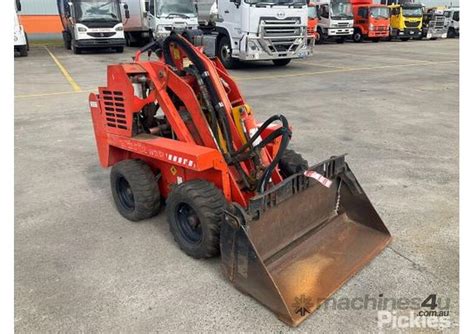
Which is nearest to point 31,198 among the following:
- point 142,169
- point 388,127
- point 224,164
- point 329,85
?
point 142,169

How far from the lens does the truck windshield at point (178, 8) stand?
1700 centimetres

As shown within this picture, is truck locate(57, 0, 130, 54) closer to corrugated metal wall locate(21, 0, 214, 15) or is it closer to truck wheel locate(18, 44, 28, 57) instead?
truck wheel locate(18, 44, 28, 57)

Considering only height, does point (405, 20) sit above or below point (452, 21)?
below

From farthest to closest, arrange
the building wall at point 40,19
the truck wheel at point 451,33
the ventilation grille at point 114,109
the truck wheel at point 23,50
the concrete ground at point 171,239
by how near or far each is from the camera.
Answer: the truck wheel at point 451,33
the building wall at point 40,19
the truck wheel at point 23,50
the ventilation grille at point 114,109
the concrete ground at point 171,239

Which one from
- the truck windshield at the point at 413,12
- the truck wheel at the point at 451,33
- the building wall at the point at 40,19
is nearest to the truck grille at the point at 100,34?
the building wall at the point at 40,19

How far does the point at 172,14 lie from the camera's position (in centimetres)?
1705

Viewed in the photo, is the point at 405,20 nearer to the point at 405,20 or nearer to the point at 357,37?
the point at 405,20

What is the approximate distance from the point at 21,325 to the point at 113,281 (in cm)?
65

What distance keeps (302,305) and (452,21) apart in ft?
106

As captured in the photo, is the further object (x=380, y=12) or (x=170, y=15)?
(x=380, y=12)

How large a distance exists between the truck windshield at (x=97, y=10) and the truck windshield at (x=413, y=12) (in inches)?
689

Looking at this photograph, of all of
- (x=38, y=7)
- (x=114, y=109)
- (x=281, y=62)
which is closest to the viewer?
(x=114, y=109)

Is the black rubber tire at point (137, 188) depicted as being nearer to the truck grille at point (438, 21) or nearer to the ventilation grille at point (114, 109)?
the ventilation grille at point (114, 109)

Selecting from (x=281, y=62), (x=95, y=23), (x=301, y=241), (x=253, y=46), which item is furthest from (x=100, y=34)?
(x=301, y=241)
